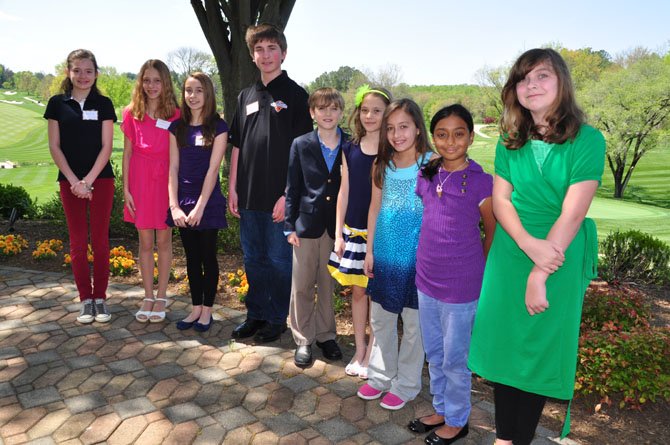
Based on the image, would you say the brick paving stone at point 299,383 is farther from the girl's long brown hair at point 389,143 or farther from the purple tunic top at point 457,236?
the girl's long brown hair at point 389,143

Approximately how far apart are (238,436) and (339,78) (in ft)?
266

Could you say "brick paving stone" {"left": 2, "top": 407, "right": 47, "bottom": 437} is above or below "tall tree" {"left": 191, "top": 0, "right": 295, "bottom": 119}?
below

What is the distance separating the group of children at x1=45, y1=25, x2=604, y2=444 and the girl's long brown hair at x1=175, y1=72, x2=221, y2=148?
0.01m

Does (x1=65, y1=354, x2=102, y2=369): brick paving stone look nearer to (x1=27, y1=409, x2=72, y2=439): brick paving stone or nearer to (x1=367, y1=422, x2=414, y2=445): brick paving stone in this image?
(x1=27, y1=409, x2=72, y2=439): brick paving stone

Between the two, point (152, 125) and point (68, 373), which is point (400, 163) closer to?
point (152, 125)

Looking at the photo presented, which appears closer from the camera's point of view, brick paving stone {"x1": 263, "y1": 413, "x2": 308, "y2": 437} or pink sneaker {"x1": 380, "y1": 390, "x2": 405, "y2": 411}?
brick paving stone {"x1": 263, "y1": 413, "x2": 308, "y2": 437}

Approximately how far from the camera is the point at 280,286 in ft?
14.6

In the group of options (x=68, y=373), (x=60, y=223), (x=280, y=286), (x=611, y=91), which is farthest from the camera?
(x=611, y=91)

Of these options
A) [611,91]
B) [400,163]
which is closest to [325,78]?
[611,91]

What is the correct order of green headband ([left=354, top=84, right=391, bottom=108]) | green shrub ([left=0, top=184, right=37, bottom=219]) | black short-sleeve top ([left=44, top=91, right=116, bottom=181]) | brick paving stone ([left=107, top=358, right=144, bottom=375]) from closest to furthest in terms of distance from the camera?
green headband ([left=354, top=84, right=391, bottom=108])
brick paving stone ([left=107, top=358, right=144, bottom=375])
black short-sleeve top ([left=44, top=91, right=116, bottom=181])
green shrub ([left=0, top=184, right=37, bottom=219])

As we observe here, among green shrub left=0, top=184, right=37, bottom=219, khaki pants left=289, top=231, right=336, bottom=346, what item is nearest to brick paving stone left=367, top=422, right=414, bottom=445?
khaki pants left=289, top=231, right=336, bottom=346

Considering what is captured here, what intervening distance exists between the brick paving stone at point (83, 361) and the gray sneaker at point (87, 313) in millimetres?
737

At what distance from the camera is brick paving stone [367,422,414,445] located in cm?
308

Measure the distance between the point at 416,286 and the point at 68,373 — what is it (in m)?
2.89
